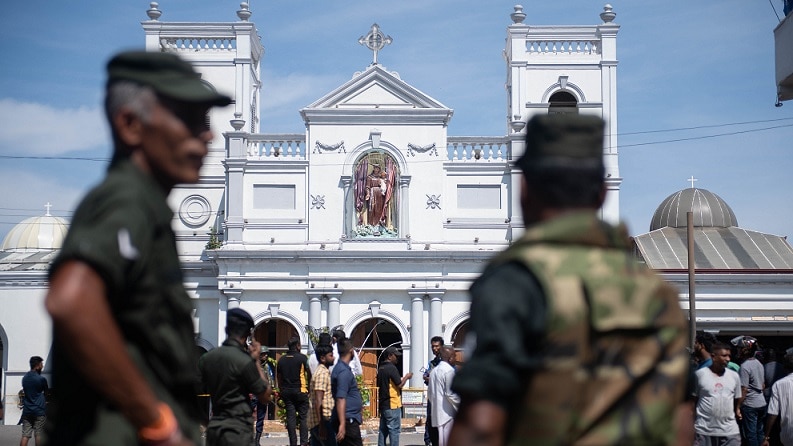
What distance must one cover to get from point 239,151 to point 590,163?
3130 cm

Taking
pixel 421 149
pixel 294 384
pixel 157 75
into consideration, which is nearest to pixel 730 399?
pixel 294 384

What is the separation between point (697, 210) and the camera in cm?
4106

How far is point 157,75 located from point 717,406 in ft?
28.1

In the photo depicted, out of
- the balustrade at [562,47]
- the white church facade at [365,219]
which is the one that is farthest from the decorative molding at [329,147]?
the balustrade at [562,47]

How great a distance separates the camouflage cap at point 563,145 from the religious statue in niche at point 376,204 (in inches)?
1164

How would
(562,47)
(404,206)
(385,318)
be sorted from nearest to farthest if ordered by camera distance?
(385,318), (404,206), (562,47)

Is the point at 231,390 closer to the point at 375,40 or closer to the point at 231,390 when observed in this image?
the point at 231,390

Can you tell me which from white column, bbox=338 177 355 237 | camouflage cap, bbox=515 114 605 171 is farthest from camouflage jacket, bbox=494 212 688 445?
white column, bbox=338 177 355 237

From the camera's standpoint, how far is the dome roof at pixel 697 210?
4066 centimetres

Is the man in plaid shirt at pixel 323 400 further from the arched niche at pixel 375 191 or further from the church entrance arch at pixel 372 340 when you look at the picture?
the arched niche at pixel 375 191

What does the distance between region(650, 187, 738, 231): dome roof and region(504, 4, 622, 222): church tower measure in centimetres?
769

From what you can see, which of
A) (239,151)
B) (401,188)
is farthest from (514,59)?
(239,151)

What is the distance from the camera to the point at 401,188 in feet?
109

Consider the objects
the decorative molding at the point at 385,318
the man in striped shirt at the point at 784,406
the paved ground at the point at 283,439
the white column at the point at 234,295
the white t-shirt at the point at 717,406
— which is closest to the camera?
the white t-shirt at the point at 717,406
